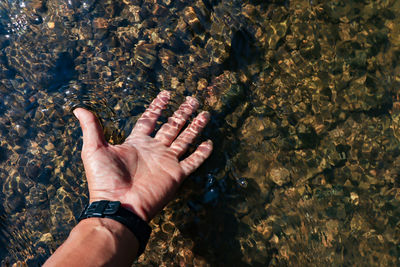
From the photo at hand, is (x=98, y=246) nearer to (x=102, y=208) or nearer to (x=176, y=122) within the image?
(x=102, y=208)

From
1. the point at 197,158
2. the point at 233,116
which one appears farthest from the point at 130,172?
the point at 233,116

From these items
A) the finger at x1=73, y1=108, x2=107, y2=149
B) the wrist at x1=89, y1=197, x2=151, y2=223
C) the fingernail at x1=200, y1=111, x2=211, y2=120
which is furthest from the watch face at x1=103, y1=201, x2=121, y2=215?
the fingernail at x1=200, y1=111, x2=211, y2=120

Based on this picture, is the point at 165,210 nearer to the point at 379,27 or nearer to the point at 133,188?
the point at 133,188

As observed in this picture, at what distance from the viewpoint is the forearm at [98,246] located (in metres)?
2.70

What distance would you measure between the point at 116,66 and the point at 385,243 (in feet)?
12.0

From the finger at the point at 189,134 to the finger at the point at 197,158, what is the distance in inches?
4.7

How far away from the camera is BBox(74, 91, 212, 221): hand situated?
3.27 metres

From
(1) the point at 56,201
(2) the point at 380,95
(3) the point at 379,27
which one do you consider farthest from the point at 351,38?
(1) the point at 56,201

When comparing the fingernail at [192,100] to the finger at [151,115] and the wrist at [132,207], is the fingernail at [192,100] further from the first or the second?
the wrist at [132,207]

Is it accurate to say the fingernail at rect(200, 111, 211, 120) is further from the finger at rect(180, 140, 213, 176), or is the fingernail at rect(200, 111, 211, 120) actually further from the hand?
the finger at rect(180, 140, 213, 176)

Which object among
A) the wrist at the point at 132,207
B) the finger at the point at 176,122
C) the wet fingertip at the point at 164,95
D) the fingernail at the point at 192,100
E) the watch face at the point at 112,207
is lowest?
the wrist at the point at 132,207

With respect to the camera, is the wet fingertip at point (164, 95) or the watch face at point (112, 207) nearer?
the watch face at point (112, 207)

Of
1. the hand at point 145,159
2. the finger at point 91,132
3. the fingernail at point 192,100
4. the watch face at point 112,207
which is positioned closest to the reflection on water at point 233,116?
the fingernail at point 192,100

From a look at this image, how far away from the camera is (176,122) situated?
3945 mm
